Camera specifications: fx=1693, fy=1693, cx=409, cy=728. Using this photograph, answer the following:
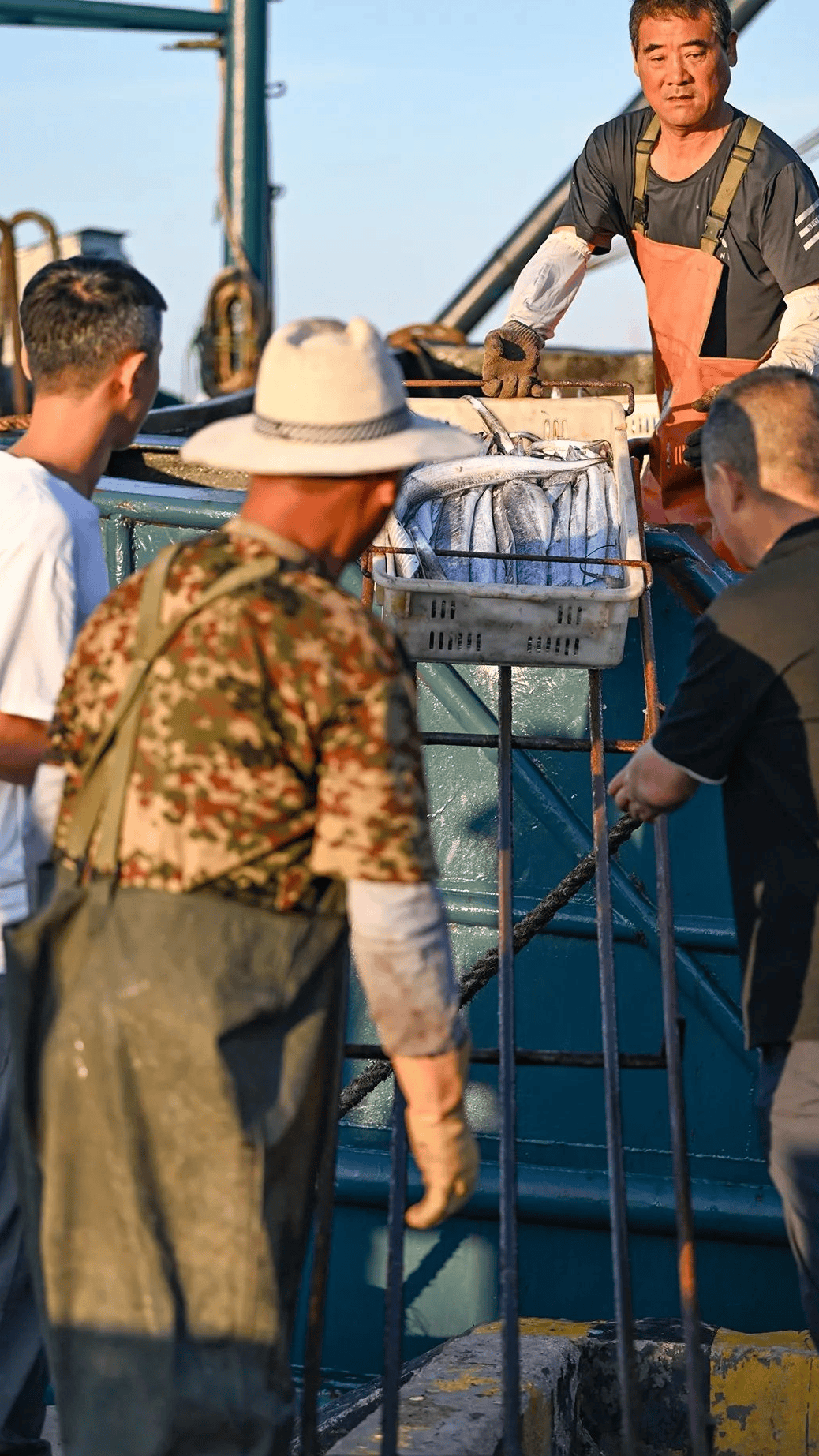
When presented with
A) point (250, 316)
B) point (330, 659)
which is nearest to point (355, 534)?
point (330, 659)

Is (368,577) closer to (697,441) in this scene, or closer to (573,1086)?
(697,441)

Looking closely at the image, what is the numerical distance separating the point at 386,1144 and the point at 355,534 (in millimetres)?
3096

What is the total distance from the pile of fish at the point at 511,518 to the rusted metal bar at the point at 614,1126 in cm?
37

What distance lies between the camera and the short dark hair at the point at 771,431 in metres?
3.16

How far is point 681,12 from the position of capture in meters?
4.91

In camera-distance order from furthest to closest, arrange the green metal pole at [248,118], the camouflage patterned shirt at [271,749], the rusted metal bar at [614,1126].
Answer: the green metal pole at [248,118] → the rusted metal bar at [614,1126] → the camouflage patterned shirt at [271,749]

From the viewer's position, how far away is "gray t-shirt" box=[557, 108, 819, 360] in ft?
15.8

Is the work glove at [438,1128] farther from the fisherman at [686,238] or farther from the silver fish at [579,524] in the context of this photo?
the fisherman at [686,238]

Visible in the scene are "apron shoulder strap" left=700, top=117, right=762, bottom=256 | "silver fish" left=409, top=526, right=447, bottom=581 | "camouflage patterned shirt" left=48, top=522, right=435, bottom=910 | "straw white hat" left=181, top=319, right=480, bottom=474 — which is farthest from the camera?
"apron shoulder strap" left=700, top=117, right=762, bottom=256

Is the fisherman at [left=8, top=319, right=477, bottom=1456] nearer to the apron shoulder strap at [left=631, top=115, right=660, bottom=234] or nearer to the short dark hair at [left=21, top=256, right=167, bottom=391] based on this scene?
the short dark hair at [left=21, top=256, right=167, bottom=391]

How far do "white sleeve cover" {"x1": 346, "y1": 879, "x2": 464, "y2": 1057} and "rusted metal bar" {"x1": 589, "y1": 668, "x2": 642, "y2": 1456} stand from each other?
1.07 meters

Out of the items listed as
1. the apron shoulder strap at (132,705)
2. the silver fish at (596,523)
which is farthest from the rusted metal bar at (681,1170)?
the apron shoulder strap at (132,705)

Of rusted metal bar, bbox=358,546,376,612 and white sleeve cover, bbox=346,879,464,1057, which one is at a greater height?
rusted metal bar, bbox=358,546,376,612

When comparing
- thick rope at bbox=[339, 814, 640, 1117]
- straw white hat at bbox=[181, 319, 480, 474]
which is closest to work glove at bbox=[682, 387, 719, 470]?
thick rope at bbox=[339, 814, 640, 1117]
